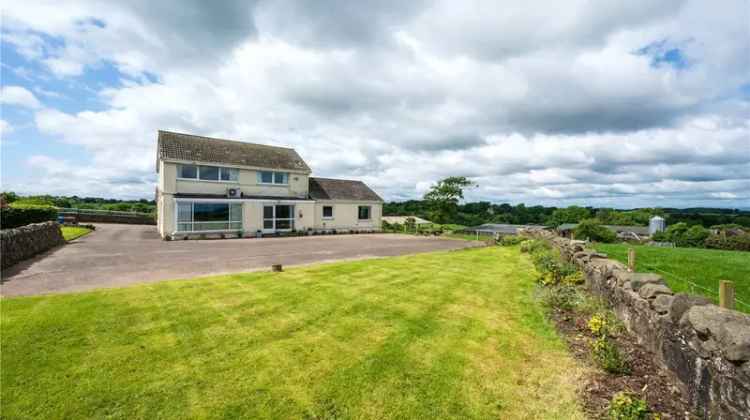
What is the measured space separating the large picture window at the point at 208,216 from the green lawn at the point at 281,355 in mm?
16174

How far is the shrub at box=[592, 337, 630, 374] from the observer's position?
413 centimetres

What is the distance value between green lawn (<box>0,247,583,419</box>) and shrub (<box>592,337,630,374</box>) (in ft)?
1.08

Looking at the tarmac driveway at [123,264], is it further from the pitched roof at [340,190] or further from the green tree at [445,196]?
the green tree at [445,196]

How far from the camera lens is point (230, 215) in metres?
24.2

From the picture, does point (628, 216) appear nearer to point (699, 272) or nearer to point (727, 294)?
point (699, 272)

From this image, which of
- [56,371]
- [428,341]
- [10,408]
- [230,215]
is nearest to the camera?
[10,408]

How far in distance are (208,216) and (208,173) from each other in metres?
3.66

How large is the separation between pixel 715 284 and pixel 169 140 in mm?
29648

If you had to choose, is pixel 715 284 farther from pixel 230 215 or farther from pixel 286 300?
pixel 230 215

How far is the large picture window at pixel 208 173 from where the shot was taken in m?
23.6

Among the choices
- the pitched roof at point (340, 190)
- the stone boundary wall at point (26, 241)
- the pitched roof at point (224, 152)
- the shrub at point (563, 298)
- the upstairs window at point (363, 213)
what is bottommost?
the shrub at point (563, 298)

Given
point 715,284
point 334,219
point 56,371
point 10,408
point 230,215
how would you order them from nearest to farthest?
point 10,408 < point 56,371 < point 715,284 < point 230,215 < point 334,219

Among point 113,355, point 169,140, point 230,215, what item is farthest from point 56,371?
point 169,140

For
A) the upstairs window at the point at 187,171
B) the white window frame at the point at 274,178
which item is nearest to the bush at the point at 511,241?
the white window frame at the point at 274,178
